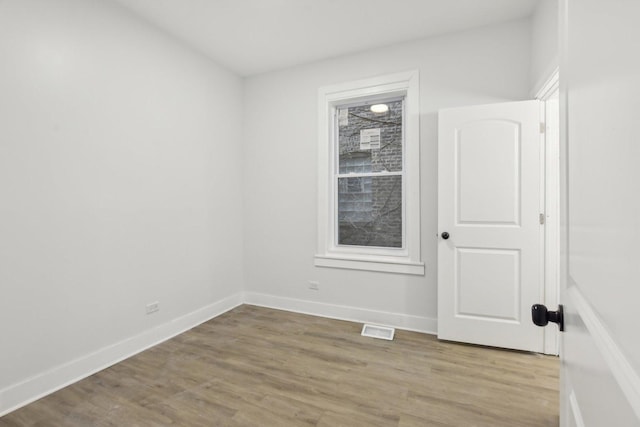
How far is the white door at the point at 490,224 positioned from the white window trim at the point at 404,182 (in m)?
0.31

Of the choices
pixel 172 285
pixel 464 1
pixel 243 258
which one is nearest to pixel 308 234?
pixel 243 258

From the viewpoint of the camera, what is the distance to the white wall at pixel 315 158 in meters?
2.70

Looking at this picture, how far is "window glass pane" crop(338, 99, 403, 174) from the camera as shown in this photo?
126 inches

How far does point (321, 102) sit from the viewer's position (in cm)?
332

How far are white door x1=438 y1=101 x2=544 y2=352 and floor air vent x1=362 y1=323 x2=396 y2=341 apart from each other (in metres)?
0.44

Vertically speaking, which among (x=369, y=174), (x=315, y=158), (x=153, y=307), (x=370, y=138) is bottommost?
(x=153, y=307)

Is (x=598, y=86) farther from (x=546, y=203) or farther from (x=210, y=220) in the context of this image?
(x=210, y=220)

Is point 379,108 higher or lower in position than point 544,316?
higher

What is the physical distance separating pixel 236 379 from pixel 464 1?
10.8 ft

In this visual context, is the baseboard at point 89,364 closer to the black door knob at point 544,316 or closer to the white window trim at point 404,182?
the white window trim at point 404,182

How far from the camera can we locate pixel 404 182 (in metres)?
3.13

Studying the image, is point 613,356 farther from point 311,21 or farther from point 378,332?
point 311,21

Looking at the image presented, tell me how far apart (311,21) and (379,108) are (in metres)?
1.10

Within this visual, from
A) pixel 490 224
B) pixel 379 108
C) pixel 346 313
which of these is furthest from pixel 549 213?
pixel 346 313
